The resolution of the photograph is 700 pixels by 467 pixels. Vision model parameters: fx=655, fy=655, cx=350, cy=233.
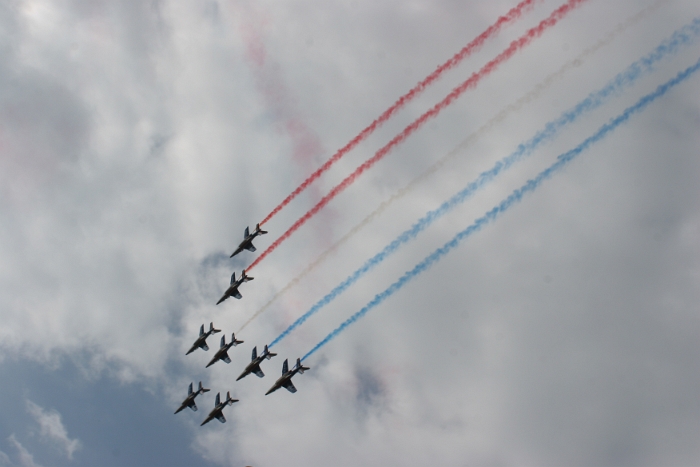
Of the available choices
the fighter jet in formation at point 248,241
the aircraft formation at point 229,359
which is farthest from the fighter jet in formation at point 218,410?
the fighter jet in formation at point 248,241

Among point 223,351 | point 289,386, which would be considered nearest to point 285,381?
point 289,386

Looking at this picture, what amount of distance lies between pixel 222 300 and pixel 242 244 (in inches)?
347

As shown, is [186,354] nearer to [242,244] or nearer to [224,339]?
[224,339]

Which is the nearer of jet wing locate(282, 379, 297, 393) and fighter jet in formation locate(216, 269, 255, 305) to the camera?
jet wing locate(282, 379, 297, 393)

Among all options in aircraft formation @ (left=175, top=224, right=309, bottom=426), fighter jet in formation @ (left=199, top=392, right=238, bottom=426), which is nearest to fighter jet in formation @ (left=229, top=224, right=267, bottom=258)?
aircraft formation @ (left=175, top=224, right=309, bottom=426)

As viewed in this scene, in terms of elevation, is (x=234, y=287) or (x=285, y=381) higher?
(x=234, y=287)

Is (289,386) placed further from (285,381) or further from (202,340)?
(202,340)

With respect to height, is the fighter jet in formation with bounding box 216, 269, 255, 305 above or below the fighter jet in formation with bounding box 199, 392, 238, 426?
above

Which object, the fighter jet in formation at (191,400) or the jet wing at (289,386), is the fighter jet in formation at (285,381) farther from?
the fighter jet in formation at (191,400)

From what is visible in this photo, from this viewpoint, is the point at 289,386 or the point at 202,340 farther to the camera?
the point at 202,340

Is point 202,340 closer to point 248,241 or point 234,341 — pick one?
point 234,341

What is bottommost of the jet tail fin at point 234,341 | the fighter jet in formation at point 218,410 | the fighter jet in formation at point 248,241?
the fighter jet in formation at point 218,410

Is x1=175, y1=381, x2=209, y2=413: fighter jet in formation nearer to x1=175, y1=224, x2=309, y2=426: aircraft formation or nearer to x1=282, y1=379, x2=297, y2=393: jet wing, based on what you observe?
x1=175, y1=224, x2=309, y2=426: aircraft formation

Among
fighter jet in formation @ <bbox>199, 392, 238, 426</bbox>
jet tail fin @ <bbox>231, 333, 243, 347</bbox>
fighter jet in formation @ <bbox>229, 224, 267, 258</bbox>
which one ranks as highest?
fighter jet in formation @ <bbox>229, 224, 267, 258</bbox>
